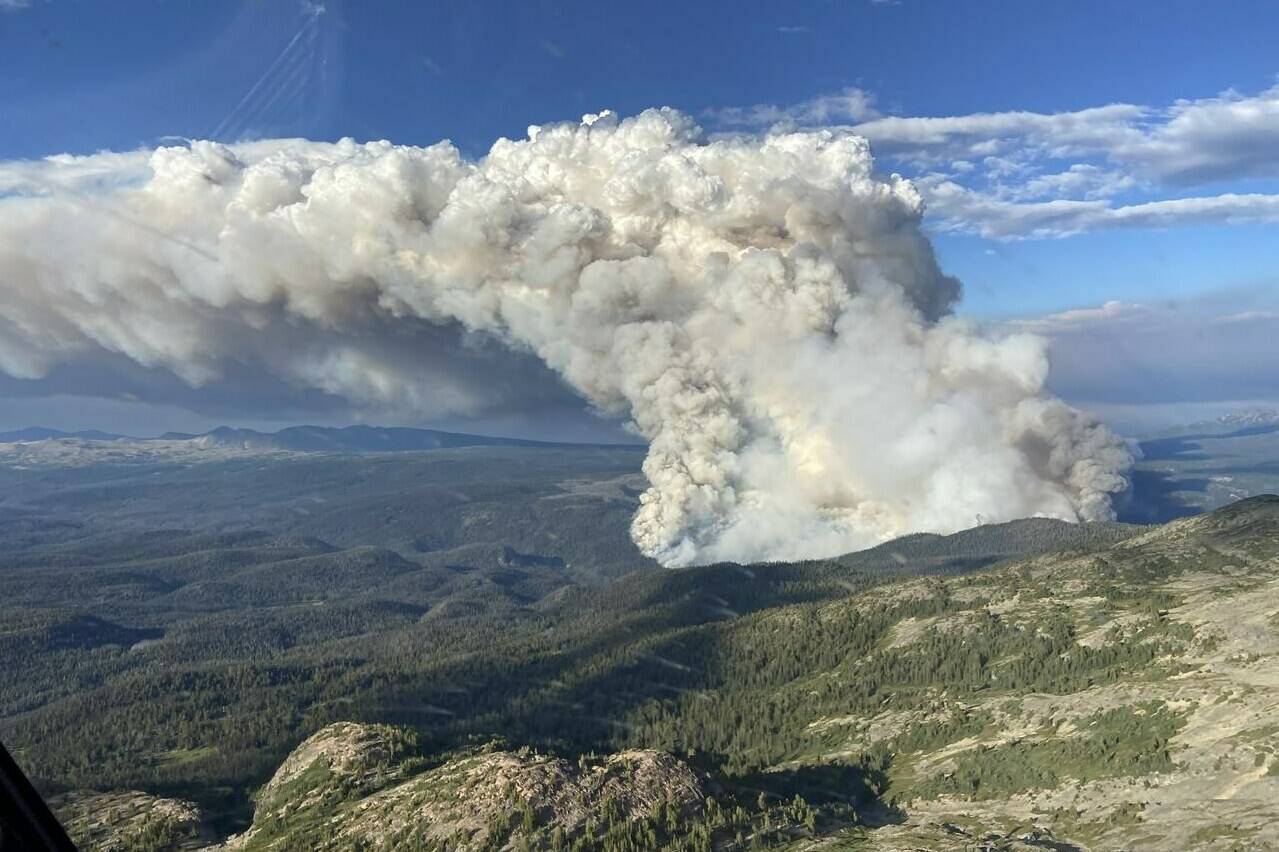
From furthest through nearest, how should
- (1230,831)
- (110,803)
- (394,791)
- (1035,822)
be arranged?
1. (110,803)
2. (394,791)
3. (1035,822)
4. (1230,831)

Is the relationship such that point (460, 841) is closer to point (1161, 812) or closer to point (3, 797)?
point (1161, 812)

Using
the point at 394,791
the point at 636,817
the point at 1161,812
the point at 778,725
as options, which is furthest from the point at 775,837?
the point at 778,725

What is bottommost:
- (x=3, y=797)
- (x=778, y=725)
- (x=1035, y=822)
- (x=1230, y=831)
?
(x=778, y=725)

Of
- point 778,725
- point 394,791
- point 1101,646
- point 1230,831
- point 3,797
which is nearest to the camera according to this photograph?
point 3,797

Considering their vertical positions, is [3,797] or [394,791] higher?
[3,797]

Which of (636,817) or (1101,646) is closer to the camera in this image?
(636,817)

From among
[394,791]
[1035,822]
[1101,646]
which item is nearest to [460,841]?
[394,791]
